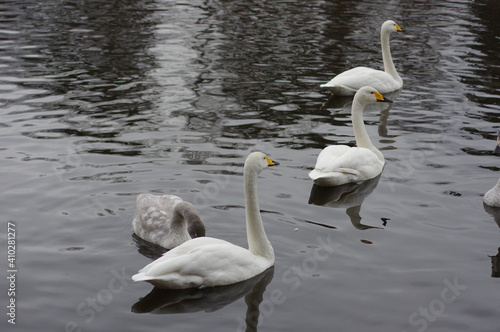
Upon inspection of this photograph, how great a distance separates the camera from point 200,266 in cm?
838

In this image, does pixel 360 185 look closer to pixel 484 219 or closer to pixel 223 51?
pixel 484 219

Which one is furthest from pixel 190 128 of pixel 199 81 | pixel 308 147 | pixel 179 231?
pixel 179 231

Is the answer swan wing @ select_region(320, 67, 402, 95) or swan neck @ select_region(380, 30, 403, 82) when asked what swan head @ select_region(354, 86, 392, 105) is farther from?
swan neck @ select_region(380, 30, 403, 82)

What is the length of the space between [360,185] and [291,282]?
3.59m

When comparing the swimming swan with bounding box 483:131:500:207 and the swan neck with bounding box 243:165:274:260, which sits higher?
the swan neck with bounding box 243:165:274:260

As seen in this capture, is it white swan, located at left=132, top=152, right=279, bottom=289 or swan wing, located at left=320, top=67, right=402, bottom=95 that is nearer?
white swan, located at left=132, top=152, right=279, bottom=289

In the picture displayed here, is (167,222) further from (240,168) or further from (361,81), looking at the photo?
(361,81)

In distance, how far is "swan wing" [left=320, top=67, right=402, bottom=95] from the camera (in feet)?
54.2

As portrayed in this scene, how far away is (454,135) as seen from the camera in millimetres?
14195
